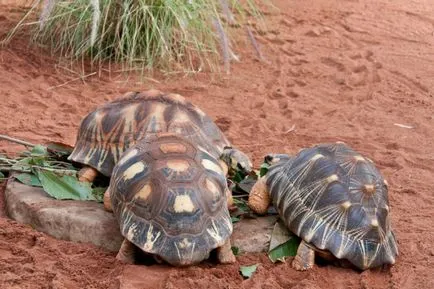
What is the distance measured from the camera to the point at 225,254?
4031 mm

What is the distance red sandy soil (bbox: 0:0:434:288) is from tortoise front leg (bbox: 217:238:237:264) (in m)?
0.03

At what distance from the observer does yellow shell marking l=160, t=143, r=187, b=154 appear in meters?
4.09

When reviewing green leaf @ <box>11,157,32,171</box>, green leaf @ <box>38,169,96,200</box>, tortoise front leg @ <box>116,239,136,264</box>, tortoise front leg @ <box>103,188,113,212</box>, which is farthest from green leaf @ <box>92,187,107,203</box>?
tortoise front leg @ <box>116,239,136,264</box>

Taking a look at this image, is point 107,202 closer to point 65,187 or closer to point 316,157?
point 65,187

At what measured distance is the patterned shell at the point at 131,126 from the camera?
4547 millimetres

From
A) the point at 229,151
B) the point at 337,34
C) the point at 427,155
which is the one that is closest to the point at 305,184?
the point at 229,151

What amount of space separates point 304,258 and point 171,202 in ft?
2.41

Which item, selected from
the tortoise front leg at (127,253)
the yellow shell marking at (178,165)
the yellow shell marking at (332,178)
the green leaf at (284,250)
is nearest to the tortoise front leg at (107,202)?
the tortoise front leg at (127,253)

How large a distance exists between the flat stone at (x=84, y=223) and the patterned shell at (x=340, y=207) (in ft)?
0.56

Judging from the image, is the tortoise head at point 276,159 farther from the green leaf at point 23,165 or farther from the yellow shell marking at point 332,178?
the green leaf at point 23,165

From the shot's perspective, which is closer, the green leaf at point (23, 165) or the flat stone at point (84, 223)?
the flat stone at point (84, 223)

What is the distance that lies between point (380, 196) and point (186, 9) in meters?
3.93

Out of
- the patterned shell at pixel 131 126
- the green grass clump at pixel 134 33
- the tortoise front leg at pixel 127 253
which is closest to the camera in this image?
the tortoise front leg at pixel 127 253

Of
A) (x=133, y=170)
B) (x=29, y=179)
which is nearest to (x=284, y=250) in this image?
(x=133, y=170)
